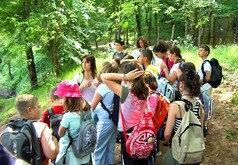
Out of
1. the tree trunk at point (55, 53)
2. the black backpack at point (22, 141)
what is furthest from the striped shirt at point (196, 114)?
the tree trunk at point (55, 53)

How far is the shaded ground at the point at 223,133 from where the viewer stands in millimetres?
5277

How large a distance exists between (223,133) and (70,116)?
391 cm

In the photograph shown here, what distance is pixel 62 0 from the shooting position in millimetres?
11055

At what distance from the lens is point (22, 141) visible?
2648 mm

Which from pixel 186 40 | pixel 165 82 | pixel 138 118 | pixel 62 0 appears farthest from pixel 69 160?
pixel 186 40

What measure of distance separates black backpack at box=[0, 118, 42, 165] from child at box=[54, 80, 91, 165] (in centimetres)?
67

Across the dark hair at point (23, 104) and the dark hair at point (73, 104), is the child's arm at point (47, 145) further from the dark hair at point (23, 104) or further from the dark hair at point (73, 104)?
the dark hair at point (73, 104)

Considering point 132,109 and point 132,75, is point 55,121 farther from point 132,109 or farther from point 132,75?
point 132,75

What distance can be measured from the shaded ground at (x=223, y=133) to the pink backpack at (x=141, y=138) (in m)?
1.74

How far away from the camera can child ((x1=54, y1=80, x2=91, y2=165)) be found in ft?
11.2

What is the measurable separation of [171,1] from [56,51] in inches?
403

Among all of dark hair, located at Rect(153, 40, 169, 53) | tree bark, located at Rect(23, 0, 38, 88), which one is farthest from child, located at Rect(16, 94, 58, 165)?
tree bark, located at Rect(23, 0, 38, 88)

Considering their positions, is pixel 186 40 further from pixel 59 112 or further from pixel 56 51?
pixel 59 112

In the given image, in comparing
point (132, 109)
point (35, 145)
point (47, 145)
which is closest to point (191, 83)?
point (132, 109)
